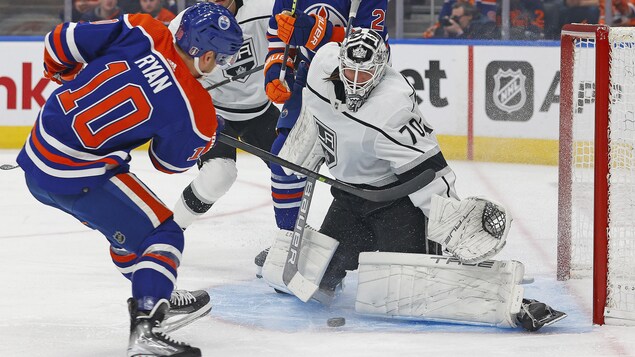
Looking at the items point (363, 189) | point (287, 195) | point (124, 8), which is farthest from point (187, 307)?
point (124, 8)

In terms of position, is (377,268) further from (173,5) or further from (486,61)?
(173,5)

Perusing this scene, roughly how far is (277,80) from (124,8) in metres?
3.62

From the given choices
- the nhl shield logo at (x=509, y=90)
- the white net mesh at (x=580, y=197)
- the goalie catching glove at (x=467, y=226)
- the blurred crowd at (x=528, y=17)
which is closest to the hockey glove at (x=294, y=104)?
the goalie catching glove at (x=467, y=226)

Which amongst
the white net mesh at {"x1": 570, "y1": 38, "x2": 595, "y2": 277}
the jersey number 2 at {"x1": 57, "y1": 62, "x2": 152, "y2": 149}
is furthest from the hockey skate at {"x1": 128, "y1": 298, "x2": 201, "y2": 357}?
the white net mesh at {"x1": 570, "y1": 38, "x2": 595, "y2": 277}

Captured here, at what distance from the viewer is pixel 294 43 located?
3.87 m

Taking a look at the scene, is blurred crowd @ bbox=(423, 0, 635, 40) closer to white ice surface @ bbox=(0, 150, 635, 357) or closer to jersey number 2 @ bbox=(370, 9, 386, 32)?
white ice surface @ bbox=(0, 150, 635, 357)

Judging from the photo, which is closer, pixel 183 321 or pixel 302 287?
pixel 183 321

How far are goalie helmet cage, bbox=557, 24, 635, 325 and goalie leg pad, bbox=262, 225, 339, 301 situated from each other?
776 mm

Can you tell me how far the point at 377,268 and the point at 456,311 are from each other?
26cm

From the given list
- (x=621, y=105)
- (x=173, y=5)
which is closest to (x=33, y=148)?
→ (x=621, y=105)

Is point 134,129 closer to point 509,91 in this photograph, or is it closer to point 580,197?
point 580,197

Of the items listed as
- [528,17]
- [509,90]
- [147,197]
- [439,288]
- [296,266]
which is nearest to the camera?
[147,197]

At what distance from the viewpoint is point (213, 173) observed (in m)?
3.85

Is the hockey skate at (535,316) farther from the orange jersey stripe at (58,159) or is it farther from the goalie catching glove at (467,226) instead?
the orange jersey stripe at (58,159)
